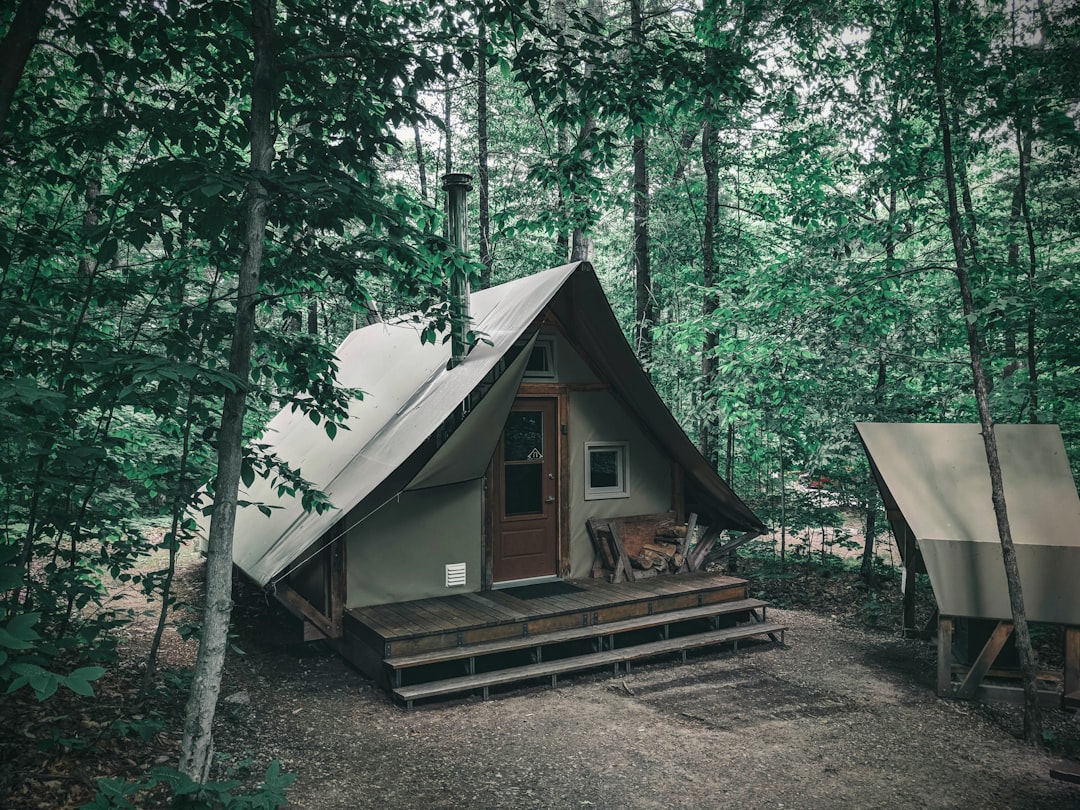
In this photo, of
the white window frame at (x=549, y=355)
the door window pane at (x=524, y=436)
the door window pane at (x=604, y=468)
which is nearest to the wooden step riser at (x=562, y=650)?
the door window pane at (x=604, y=468)

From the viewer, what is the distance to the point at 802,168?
27.7 ft

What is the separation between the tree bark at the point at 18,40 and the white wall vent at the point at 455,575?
207 inches

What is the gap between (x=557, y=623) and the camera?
21.4 feet

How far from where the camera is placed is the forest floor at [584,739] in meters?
4.14

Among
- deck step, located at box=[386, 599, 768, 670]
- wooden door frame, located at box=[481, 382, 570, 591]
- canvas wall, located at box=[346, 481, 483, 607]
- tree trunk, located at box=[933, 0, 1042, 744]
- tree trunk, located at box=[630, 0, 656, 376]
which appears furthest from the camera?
tree trunk, located at box=[630, 0, 656, 376]

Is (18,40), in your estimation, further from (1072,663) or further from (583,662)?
(1072,663)

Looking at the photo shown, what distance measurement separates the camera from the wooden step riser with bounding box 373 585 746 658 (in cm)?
587

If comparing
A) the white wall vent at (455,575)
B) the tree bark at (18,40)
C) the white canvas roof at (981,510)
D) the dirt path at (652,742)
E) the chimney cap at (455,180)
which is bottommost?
the dirt path at (652,742)

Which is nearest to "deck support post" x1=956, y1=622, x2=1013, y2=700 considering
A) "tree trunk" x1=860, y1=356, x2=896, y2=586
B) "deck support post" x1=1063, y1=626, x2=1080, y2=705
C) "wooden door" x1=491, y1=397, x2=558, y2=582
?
"deck support post" x1=1063, y1=626, x2=1080, y2=705

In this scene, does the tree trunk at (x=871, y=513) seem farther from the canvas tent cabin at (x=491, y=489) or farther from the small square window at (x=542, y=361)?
the small square window at (x=542, y=361)

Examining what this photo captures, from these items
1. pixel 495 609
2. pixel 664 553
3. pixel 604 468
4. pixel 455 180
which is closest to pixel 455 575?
pixel 495 609

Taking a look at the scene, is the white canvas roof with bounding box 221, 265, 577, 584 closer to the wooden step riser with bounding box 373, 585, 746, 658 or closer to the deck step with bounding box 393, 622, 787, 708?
A: the wooden step riser with bounding box 373, 585, 746, 658

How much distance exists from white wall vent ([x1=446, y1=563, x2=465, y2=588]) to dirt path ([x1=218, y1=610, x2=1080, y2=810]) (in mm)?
1269

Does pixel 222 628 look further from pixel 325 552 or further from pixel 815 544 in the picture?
pixel 815 544
